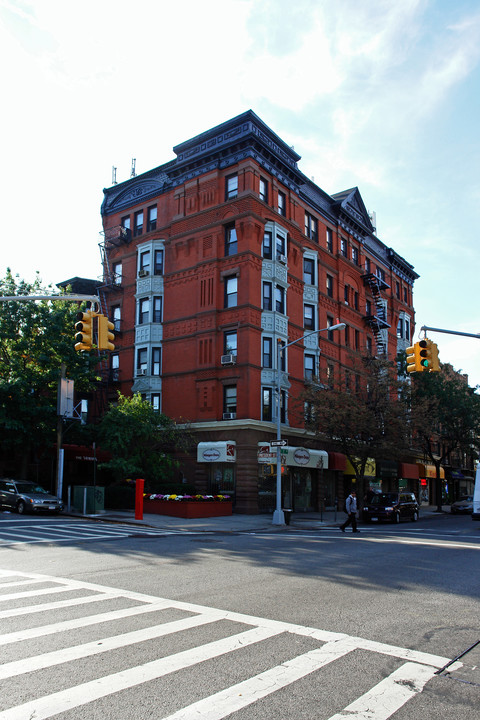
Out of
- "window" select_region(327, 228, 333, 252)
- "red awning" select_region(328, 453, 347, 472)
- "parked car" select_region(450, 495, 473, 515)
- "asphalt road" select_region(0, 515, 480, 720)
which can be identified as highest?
"window" select_region(327, 228, 333, 252)

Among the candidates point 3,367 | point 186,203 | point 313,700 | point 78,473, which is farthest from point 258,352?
point 313,700

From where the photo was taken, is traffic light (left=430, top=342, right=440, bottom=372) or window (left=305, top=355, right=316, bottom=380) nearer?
traffic light (left=430, top=342, right=440, bottom=372)

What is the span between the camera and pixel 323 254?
1585 inches

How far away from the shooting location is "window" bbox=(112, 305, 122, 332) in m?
38.8

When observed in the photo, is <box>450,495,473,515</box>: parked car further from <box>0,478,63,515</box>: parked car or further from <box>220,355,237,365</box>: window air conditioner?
<box>0,478,63,515</box>: parked car

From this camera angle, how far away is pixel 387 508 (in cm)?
3033

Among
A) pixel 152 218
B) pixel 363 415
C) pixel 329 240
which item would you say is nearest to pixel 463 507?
pixel 363 415

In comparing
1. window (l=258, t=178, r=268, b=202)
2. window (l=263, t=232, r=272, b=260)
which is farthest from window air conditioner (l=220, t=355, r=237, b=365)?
window (l=258, t=178, r=268, b=202)

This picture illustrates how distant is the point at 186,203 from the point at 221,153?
3742 millimetres

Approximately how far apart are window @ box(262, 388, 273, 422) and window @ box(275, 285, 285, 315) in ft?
16.4

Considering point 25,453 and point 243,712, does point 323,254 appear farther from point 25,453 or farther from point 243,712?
point 243,712

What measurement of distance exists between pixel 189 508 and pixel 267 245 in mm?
16033

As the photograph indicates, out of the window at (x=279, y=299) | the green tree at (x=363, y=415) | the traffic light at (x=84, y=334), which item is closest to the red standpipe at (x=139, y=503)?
the green tree at (x=363, y=415)

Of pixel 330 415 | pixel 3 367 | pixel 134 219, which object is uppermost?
pixel 134 219
